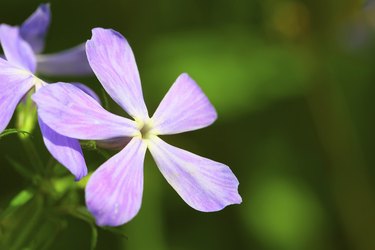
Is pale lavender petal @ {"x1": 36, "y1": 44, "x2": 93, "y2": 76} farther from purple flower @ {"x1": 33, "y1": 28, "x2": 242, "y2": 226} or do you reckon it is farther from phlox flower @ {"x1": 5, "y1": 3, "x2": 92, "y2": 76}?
purple flower @ {"x1": 33, "y1": 28, "x2": 242, "y2": 226}

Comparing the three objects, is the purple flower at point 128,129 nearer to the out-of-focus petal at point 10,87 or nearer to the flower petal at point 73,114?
the flower petal at point 73,114

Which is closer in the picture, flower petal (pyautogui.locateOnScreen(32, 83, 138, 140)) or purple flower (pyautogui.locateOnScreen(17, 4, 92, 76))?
flower petal (pyautogui.locateOnScreen(32, 83, 138, 140))

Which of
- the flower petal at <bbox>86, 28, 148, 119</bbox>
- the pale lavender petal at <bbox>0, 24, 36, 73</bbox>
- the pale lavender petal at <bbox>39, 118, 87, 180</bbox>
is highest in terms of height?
the pale lavender petal at <bbox>0, 24, 36, 73</bbox>

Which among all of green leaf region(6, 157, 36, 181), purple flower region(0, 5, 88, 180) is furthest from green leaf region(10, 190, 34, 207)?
purple flower region(0, 5, 88, 180)

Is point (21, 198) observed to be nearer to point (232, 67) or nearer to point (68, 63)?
point (68, 63)

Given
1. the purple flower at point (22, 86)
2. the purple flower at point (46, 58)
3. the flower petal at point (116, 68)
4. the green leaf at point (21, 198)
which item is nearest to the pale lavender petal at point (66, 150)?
the purple flower at point (22, 86)

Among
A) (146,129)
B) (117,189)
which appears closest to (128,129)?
(146,129)

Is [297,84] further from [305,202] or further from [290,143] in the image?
[305,202]
